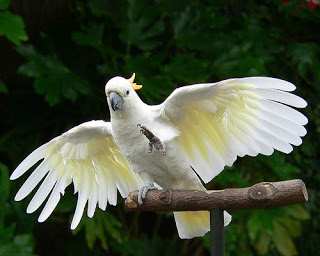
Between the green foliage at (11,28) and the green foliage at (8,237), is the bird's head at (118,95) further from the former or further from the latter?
the green foliage at (8,237)

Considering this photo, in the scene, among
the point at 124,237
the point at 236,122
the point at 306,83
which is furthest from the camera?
the point at 306,83

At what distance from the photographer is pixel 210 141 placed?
1.99 metres

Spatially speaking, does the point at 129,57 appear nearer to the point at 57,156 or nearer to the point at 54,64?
the point at 54,64

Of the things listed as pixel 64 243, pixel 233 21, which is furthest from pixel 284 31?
pixel 64 243

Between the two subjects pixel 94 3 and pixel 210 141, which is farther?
pixel 94 3

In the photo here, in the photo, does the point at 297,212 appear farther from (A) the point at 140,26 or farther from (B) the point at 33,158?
(B) the point at 33,158

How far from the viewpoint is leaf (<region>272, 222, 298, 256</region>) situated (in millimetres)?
3213

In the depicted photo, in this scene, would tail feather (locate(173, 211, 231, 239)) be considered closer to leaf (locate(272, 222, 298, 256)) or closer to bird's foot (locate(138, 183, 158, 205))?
bird's foot (locate(138, 183, 158, 205))

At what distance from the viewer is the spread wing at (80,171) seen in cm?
211

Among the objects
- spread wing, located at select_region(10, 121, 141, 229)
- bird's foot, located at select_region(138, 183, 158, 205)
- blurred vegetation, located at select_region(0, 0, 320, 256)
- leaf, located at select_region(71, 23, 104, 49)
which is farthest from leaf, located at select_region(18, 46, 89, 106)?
bird's foot, located at select_region(138, 183, 158, 205)

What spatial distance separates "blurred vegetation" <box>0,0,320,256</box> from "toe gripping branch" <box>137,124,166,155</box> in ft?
3.90

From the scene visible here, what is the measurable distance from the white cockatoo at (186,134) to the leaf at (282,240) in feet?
3.76

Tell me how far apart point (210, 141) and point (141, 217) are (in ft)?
5.67

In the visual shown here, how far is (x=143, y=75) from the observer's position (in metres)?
3.14
